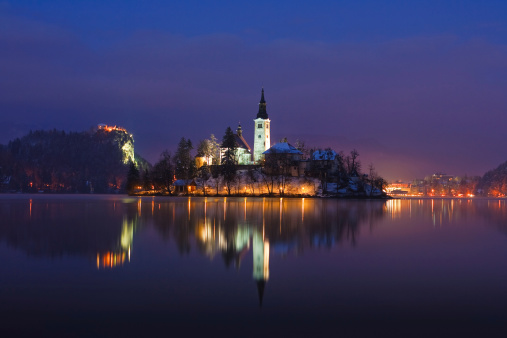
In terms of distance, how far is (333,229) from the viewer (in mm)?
31844

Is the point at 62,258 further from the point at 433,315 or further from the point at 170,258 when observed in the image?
the point at 433,315

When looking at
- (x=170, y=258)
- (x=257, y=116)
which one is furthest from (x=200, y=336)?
(x=257, y=116)

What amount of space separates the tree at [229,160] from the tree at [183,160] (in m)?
13.5

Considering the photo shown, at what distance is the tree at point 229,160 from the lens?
374ft

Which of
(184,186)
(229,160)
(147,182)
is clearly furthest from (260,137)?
(147,182)

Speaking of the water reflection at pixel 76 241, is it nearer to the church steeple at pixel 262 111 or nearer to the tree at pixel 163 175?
the tree at pixel 163 175

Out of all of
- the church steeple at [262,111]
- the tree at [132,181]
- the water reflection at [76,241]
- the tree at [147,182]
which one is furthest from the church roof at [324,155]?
the water reflection at [76,241]

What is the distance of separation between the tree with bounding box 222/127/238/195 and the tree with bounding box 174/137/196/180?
13.5m

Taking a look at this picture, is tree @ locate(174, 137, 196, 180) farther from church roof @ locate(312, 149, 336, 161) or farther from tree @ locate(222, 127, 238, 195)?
church roof @ locate(312, 149, 336, 161)

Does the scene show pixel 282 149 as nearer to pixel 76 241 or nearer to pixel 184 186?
pixel 184 186

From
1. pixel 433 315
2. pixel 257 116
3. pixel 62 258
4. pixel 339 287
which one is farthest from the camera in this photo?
pixel 257 116

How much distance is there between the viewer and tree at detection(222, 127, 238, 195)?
114 meters

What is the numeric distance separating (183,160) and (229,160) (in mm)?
19211

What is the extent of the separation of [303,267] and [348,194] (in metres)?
93.6
